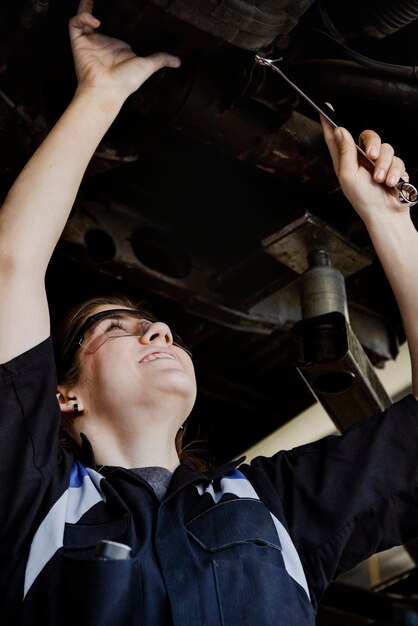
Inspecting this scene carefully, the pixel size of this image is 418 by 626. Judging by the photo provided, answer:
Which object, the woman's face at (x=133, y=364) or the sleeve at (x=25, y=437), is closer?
the sleeve at (x=25, y=437)

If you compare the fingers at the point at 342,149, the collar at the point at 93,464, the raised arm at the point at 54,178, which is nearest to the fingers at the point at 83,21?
the raised arm at the point at 54,178

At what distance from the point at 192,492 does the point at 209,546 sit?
0.14 metres

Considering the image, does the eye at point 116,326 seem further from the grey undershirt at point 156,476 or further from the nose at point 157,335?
the grey undershirt at point 156,476

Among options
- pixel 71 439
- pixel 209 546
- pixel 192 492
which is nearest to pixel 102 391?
pixel 71 439

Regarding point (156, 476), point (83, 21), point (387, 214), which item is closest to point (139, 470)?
point (156, 476)

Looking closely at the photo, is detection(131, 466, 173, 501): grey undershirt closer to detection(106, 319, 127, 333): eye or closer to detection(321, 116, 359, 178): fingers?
detection(106, 319, 127, 333): eye

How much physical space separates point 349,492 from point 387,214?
51 centimetres

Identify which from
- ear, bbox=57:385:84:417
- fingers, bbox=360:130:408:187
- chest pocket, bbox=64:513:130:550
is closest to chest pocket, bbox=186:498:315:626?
chest pocket, bbox=64:513:130:550

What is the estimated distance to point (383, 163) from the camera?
1675 millimetres

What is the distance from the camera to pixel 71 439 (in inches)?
66.5

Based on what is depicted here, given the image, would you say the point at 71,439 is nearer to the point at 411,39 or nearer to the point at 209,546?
the point at 209,546

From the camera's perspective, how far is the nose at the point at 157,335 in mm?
1670

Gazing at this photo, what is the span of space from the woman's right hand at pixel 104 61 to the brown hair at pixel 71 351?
0.44 metres

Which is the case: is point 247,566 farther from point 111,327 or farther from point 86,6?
point 86,6
